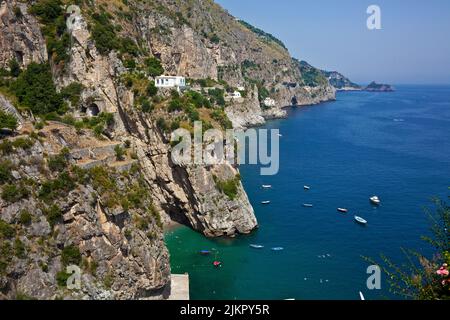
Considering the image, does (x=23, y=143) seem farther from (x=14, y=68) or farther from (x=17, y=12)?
(x=17, y=12)

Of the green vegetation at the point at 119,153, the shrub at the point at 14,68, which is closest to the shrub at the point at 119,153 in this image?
the green vegetation at the point at 119,153

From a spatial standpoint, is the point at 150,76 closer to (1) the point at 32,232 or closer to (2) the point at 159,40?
(2) the point at 159,40

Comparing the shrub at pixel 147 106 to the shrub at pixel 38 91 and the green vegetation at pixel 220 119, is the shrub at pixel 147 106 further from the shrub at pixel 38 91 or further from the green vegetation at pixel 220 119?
the shrub at pixel 38 91

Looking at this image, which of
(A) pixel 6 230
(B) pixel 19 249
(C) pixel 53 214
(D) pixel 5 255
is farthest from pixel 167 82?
(D) pixel 5 255

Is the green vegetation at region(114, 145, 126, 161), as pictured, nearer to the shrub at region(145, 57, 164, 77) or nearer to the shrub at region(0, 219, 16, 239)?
the shrub at region(0, 219, 16, 239)

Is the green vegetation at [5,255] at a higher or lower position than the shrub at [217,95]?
lower

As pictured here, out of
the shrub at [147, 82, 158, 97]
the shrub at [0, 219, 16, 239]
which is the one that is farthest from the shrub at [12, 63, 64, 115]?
the shrub at [0, 219, 16, 239]
